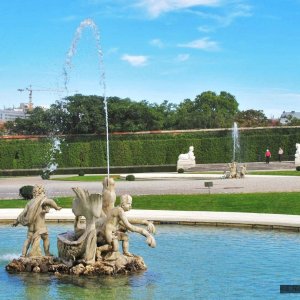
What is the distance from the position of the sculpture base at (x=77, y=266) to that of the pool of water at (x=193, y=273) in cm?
21

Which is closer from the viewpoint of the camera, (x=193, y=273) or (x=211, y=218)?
(x=193, y=273)

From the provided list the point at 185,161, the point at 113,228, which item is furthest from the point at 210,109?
the point at 113,228

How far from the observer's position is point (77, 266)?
1186 centimetres

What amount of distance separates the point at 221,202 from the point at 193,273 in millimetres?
11848

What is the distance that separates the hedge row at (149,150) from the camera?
61.4m

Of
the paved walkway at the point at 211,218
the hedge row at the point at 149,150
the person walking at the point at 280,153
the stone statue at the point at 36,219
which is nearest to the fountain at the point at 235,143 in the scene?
the hedge row at the point at 149,150

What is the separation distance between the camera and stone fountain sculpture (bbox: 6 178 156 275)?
1185 centimetres

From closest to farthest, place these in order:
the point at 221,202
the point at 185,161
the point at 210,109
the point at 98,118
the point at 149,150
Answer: the point at 221,202, the point at 185,161, the point at 149,150, the point at 98,118, the point at 210,109

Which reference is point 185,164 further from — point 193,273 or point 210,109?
point 210,109

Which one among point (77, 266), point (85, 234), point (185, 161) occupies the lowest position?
point (77, 266)

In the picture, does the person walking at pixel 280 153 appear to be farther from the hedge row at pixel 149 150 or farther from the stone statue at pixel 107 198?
the stone statue at pixel 107 198

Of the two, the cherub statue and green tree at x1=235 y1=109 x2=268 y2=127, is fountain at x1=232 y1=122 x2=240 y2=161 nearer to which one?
green tree at x1=235 y1=109 x2=268 y2=127

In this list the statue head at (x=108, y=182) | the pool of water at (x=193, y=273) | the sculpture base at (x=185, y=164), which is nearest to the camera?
the pool of water at (x=193, y=273)

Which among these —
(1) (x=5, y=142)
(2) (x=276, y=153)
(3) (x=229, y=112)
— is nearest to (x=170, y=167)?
(2) (x=276, y=153)
